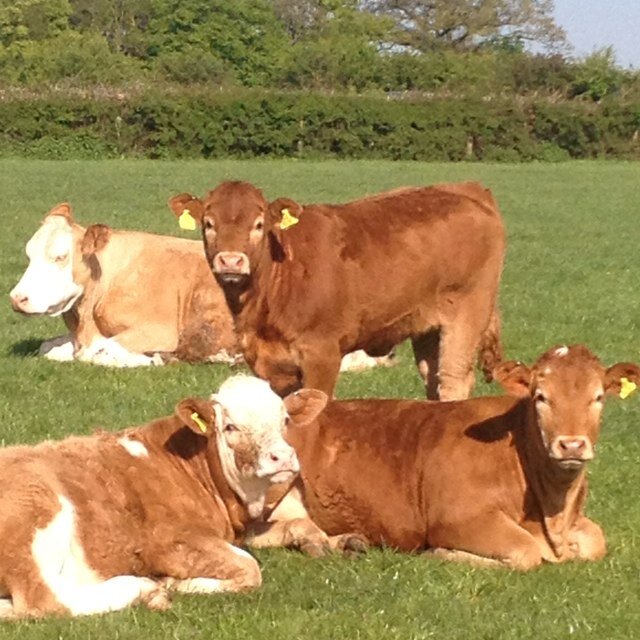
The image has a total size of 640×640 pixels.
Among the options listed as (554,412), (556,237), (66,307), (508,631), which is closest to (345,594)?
(508,631)

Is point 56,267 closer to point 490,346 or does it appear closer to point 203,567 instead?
point 490,346

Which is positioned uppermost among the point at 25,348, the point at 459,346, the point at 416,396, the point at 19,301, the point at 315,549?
the point at 459,346

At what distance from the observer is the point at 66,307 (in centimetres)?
1276

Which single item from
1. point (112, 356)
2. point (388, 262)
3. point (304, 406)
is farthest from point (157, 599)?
point (112, 356)

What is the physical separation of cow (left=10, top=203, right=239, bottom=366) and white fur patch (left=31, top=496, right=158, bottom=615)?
6389 millimetres

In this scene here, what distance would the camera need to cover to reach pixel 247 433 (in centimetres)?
645

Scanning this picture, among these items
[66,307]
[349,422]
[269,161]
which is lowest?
[269,161]

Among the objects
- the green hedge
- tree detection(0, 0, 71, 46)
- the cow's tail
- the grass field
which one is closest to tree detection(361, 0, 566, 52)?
tree detection(0, 0, 71, 46)

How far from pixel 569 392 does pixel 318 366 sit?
9.26 feet

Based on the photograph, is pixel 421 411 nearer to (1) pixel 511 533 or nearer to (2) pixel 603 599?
(1) pixel 511 533

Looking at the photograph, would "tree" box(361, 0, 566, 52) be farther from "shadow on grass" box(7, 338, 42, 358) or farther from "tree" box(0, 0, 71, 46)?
"shadow on grass" box(7, 338, 42, 358)

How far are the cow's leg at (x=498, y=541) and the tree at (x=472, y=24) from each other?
91.1m

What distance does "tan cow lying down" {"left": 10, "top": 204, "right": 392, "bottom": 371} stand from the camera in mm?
12547

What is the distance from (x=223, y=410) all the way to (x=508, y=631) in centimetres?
168
